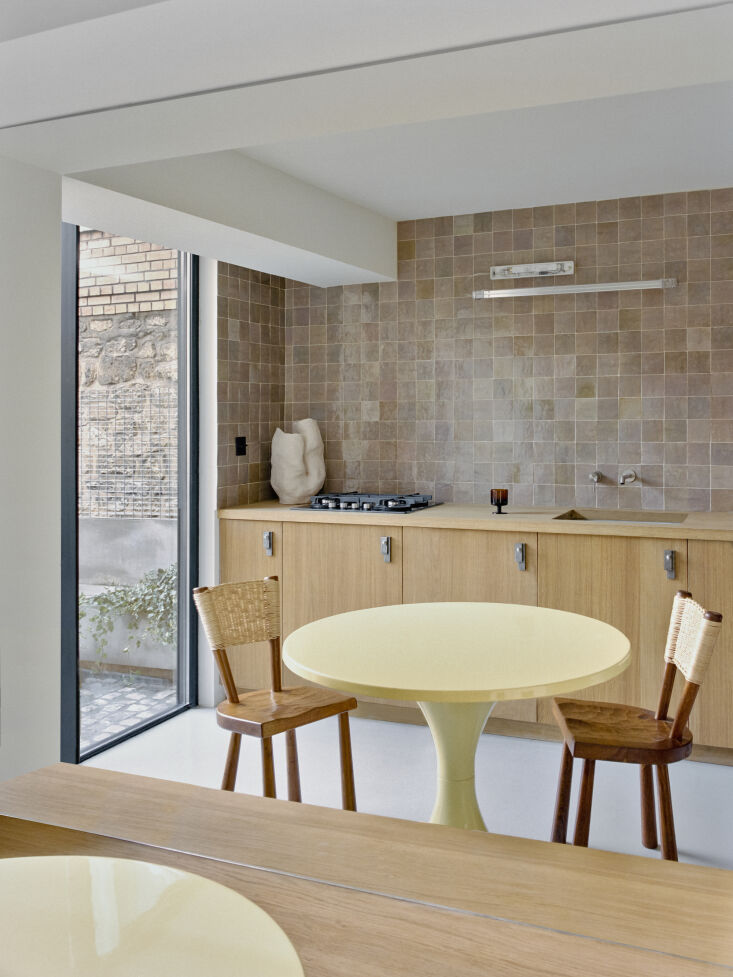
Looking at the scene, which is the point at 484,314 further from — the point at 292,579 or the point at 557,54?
the point at 557,54

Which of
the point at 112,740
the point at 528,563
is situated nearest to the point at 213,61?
the point at 528,563

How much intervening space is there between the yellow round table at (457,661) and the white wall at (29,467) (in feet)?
2.16

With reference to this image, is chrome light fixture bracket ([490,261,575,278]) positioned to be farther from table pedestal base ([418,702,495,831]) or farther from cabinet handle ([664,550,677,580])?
table pedestal base ([418,702,495,831])

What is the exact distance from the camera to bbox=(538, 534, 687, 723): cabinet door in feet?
11.8

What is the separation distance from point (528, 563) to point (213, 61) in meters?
2.58

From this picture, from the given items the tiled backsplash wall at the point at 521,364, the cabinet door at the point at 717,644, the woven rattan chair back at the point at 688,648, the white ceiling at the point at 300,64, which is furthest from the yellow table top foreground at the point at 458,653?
the tiled backsplash wall at the point at 521,364

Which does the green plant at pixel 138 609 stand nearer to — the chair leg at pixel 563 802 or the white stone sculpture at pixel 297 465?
the white stone sculpture at pixel 297 465

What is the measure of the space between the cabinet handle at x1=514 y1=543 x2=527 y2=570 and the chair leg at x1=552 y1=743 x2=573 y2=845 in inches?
48.9

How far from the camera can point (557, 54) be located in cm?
155

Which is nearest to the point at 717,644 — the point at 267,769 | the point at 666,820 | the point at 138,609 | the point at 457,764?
the point at 666,820

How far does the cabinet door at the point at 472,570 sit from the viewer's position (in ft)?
12.5

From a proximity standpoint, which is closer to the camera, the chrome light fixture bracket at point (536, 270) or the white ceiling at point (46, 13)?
the white ceiling at point (46, 13)

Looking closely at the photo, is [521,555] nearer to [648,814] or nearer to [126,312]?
[648,814]

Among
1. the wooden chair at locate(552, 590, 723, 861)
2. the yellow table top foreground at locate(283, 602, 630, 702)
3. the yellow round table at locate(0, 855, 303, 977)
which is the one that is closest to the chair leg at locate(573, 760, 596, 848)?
the wooden chair at locate(552, 590, 723, 861)
